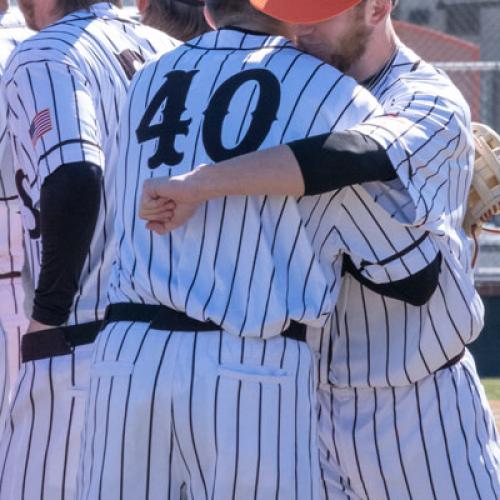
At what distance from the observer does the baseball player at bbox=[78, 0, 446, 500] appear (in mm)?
2840

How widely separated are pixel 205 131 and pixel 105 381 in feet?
1.91

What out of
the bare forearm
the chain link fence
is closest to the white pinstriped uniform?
the bare forearm

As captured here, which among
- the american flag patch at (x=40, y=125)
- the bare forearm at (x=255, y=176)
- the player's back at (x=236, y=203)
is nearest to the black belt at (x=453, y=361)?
the player's back at (x=236, y=203)

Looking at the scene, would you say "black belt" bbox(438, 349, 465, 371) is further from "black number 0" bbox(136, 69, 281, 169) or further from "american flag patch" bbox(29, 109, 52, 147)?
"american flag patch" bbox(29, 109, 52, 147)

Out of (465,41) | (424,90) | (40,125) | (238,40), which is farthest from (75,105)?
(465,41)

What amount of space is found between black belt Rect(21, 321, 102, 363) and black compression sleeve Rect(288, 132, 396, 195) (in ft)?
3.98

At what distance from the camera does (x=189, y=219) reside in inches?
114

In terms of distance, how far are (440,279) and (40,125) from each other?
3.78 ft

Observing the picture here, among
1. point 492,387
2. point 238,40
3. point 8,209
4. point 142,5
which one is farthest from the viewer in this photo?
point 492,387

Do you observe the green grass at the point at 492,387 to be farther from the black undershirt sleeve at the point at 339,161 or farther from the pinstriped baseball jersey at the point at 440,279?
the black undershirt sleeve at the point at 339,161

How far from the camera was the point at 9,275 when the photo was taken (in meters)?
4.25

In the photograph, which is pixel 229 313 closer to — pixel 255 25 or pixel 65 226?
pixel 255 25

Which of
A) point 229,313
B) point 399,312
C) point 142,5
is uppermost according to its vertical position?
point 142,5

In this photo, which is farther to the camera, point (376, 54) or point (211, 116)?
point (376, 54)
